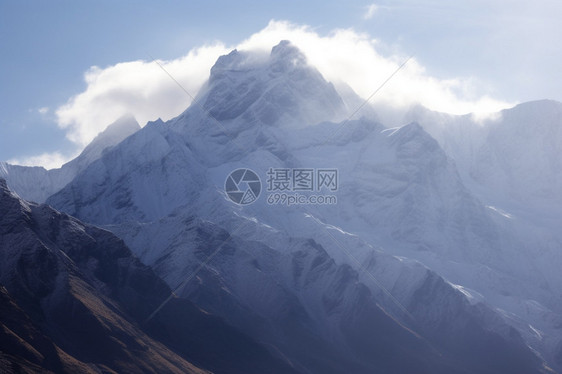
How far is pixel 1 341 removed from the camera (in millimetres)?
183500

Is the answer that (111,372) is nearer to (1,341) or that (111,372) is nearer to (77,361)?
(77,361)

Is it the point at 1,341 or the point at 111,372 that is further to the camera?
the point at 111,372

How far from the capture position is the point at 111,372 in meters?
199

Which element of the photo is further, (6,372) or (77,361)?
(77,361)

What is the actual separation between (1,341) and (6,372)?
32.9ft

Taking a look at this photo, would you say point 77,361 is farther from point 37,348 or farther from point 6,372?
point 6,372

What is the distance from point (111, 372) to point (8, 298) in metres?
20.9

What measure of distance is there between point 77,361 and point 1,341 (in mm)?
15447

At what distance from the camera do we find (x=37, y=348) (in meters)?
189

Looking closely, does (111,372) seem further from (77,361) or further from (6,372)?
(6,372)

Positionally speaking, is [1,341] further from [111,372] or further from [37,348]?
[111,372]

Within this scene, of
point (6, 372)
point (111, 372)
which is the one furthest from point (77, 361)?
point (6, 372)

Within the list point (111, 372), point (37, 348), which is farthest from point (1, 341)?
point (111, 372)

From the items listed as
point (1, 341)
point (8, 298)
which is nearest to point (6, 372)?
point (1, 341)
